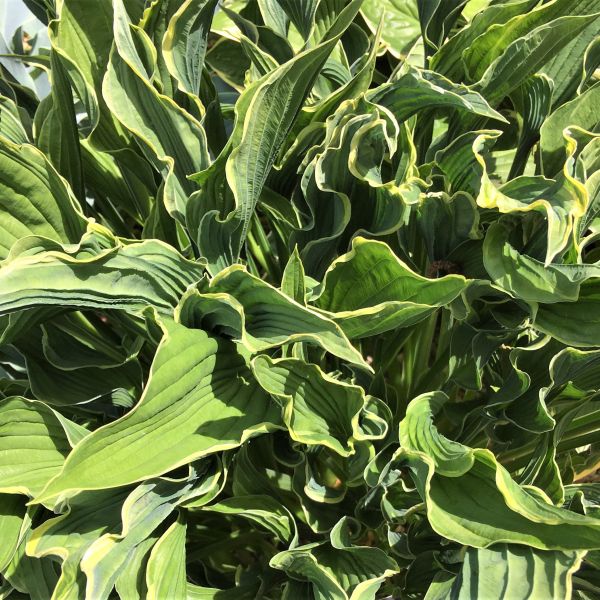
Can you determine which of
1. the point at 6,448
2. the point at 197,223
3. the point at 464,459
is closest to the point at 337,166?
the point at 197,223

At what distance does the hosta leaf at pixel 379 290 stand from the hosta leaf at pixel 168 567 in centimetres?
33

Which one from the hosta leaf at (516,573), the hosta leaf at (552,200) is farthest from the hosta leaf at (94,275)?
the hosta leaf at (516,573)

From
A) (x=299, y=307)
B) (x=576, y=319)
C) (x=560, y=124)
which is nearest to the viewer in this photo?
(x=299, y=307)

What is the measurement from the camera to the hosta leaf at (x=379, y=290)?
0.65 metres

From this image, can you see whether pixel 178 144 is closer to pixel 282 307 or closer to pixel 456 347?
pixel 282 307

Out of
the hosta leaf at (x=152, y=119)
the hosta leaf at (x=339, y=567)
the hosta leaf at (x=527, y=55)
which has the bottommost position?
the hosta leaf at (x=339, y=567)

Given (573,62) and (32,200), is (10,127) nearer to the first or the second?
(32,200)

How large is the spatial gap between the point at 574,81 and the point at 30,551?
88 cm

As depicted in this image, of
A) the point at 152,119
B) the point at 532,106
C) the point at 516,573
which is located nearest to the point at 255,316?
the point at 152,119

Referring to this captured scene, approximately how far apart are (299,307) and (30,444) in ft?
1.29

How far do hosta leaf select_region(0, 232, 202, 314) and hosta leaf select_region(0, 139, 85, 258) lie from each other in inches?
Answer: 4.1

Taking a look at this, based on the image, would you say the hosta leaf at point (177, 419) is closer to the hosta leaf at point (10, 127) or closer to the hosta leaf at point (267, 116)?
the hosta leaf at point (267, 116)

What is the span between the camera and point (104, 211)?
1164mm

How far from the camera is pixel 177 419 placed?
0.67 metres
